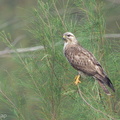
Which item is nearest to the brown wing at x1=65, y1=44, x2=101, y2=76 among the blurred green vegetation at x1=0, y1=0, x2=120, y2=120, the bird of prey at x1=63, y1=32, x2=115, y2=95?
the bird of prey at x1=63, y1=32, x2=115, y2=95

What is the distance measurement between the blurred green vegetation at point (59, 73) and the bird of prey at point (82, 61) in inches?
2.6

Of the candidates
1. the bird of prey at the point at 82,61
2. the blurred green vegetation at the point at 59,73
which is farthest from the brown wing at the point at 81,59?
the blurred green vegetation at the point at 59,73

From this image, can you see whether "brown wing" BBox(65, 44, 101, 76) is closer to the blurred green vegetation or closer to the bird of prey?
the bird of prey

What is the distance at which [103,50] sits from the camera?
183 inches

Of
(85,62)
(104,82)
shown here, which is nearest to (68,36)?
(85,62)

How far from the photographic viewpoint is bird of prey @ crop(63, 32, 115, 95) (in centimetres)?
464

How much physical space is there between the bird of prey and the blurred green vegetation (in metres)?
0.07

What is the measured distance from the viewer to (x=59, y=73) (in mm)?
4465

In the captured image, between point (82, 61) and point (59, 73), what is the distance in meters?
0.92

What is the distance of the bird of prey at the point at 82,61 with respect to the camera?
15.2 feet

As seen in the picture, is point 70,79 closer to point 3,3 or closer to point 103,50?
point 103,50

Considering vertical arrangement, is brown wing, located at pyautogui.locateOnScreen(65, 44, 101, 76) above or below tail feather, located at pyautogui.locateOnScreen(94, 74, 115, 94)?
below

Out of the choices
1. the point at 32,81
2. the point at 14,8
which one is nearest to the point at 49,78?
the point at 32,81

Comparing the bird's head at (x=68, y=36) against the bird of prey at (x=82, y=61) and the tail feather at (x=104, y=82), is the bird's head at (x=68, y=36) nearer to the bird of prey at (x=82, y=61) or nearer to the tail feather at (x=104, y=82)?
the bird of prey at (x=82, y=61)
